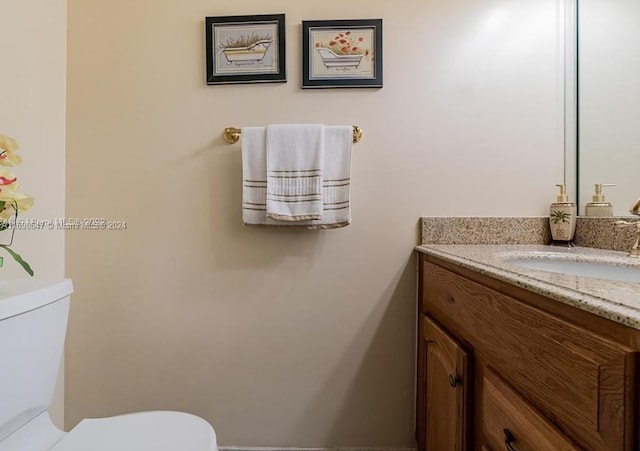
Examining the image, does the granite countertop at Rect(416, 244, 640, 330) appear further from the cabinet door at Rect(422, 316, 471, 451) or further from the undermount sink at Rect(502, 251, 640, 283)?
the cabinet door at Rect(422, 316, 471, 451)

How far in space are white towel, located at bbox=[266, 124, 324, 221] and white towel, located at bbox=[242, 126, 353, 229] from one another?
0.03 meters

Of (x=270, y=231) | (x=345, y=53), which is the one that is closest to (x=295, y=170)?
(x=270, y=231)

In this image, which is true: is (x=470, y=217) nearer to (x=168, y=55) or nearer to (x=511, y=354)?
(x=511, y=354)

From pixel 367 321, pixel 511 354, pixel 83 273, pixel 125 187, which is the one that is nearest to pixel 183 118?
pixel 125 187

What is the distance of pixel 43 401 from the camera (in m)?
0.82

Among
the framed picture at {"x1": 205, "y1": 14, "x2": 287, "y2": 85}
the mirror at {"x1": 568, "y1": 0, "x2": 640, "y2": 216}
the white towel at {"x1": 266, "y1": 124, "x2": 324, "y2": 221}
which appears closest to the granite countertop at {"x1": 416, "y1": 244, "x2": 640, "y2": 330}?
the mirror at {"x1": 568, "y1": 0, "x2": 640, "y2": 216}

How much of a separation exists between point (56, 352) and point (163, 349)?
0.44m

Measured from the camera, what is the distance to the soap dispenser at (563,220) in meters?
1.12

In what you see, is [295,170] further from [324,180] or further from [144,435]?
[144,435]

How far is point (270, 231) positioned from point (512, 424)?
93cm

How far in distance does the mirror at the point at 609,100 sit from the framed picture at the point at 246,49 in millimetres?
1152

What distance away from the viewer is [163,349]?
1.24 m

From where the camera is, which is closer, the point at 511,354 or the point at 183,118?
the point at 511,354

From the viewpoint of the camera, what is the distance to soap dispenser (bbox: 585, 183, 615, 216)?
1069mm
